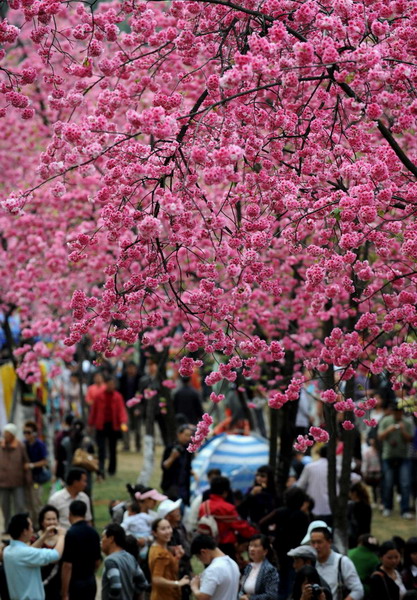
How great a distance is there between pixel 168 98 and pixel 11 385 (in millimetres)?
14714

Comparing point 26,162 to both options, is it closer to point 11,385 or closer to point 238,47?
point 11,385

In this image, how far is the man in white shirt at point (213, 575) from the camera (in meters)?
8.44

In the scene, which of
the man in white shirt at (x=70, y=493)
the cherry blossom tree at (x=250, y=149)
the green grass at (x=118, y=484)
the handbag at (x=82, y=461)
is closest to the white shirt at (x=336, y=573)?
the cherry blossom tree at (x=250, y=149)

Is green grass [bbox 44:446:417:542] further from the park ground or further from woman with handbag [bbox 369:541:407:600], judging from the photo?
woman with handbag [bbox 369:541:407:600]

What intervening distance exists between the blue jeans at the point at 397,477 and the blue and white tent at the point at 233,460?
2.48 meters

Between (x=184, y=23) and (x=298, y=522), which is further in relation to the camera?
(x=298, y=522)

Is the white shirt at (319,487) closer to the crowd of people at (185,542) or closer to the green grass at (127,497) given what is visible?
the crowd of people at (185,542)

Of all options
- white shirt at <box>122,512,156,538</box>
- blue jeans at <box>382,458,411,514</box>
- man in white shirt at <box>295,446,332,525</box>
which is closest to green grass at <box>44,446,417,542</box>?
blue jeans at <box>382,458,411,514</box>

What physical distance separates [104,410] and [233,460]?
522cm

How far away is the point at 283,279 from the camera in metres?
13.7

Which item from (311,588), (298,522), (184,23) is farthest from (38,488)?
(184,23)

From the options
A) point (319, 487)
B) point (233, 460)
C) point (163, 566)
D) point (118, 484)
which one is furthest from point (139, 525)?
point (118, 484)

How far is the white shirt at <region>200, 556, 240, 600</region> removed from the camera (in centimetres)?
843

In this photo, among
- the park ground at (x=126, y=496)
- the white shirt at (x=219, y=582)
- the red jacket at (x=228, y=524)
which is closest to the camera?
the white shirt at (x=219, y=582)
